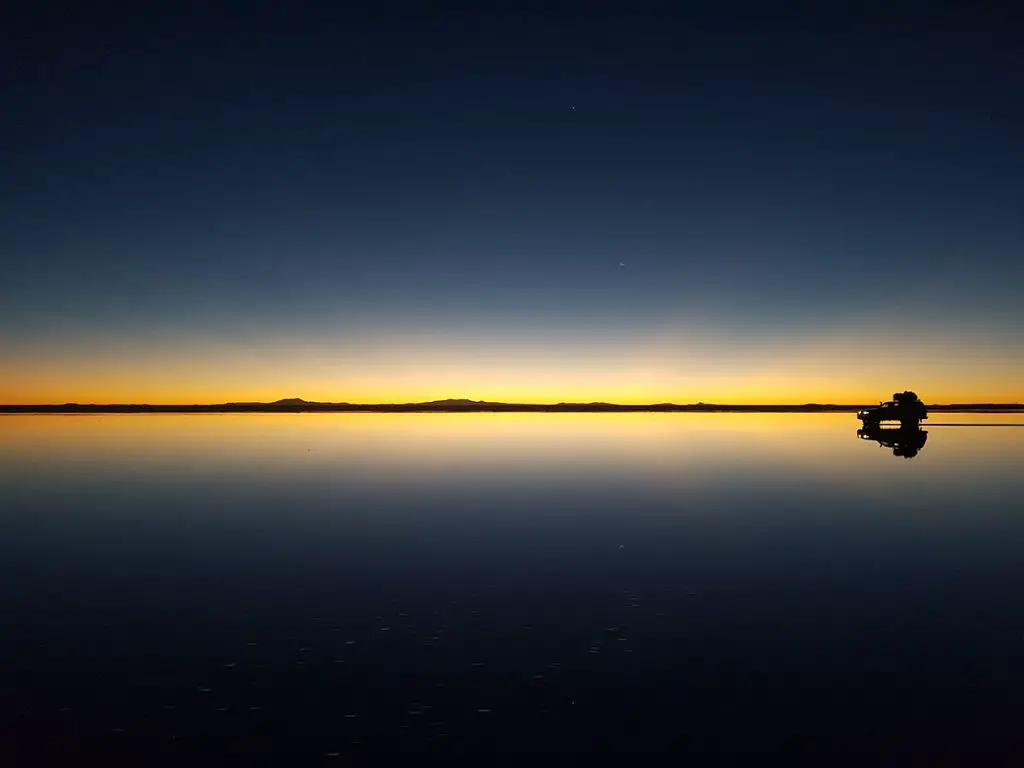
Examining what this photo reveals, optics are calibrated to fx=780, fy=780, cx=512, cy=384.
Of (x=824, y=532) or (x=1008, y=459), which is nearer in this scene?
(x=824, y=532)

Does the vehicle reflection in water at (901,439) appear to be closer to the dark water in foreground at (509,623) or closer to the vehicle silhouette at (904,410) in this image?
the vehicle silhouette at (904,410)

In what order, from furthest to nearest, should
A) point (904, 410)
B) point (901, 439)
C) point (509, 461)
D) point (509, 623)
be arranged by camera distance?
point (904, 410) → point (901, 439) → point (509, 461) → point (509, 623)

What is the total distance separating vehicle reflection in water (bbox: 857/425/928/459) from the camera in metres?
88.8

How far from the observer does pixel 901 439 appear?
11156 cm

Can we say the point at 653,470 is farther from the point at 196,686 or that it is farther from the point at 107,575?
the point at 196,686

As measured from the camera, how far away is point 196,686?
684 inches

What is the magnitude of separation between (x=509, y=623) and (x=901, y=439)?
346ft

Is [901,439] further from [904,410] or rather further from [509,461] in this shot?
[509,461]

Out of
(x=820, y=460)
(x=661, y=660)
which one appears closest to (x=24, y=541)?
(x=661, y=660)

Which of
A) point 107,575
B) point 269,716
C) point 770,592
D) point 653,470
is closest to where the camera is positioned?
point 269,716

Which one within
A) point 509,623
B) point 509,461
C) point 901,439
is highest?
point 901,439

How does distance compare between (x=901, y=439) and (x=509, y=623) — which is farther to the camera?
(x=901, y=439)

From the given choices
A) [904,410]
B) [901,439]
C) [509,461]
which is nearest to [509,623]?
[509,461]

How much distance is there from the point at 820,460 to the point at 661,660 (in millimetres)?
A: 63627
